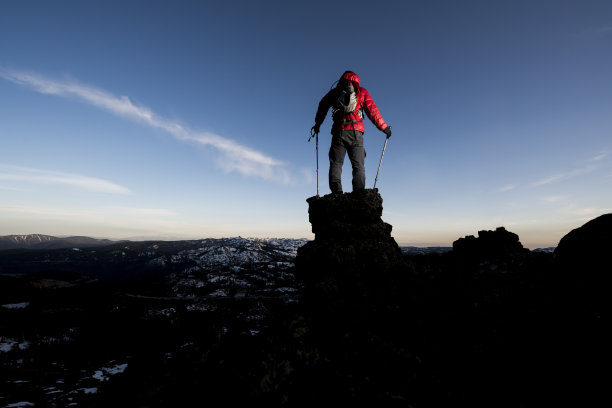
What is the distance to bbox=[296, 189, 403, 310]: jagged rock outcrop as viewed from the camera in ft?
24.7

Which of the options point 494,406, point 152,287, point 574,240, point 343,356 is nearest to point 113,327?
point 343,356

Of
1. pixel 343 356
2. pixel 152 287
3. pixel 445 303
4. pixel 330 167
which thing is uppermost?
pixel 330 167

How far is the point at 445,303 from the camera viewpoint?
6.14 metres

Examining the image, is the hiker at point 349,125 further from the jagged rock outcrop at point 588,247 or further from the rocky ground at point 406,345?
the jagged rock outcrop at point 588,247

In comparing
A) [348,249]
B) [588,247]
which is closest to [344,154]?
[348,249]

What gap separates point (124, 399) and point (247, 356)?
6.04 ft

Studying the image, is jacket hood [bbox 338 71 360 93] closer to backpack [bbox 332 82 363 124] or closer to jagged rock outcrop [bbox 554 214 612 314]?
backpack [bbox 332 82 363 124]

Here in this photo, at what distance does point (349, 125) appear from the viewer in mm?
10930

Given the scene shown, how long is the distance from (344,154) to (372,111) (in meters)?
2.35

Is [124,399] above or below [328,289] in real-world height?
below

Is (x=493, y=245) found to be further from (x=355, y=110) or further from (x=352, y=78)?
(x=352, y=78)

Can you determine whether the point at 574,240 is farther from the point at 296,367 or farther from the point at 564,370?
the point at 296,367

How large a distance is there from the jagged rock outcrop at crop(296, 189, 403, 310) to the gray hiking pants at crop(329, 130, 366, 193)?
632mm

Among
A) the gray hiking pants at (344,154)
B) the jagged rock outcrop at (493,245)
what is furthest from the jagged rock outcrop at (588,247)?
the gray hiking pants at (344,154)
